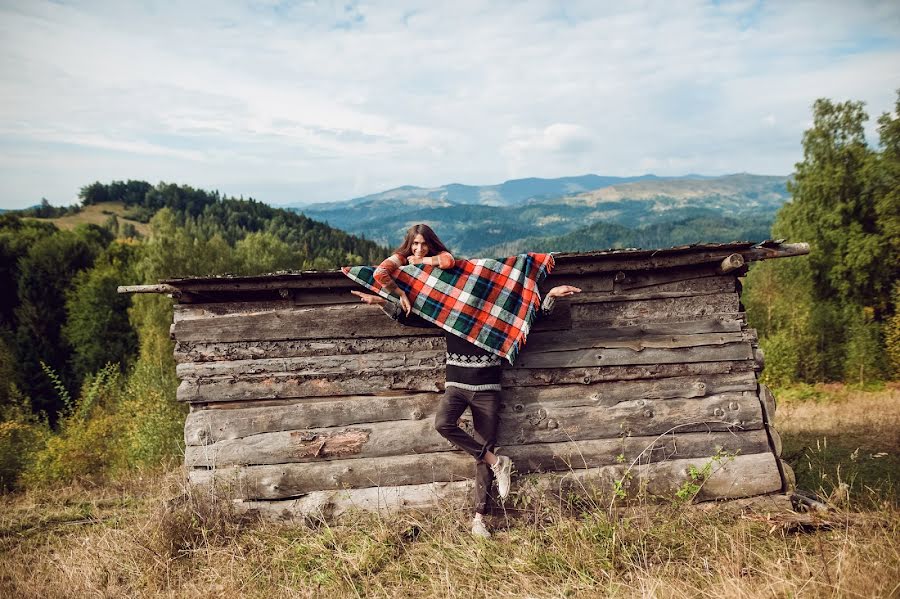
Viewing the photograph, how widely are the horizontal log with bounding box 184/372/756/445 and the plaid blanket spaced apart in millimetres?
944

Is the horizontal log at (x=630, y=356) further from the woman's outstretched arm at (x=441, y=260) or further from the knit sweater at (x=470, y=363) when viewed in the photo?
the woman's outstretched arm at (x=441, y=260)

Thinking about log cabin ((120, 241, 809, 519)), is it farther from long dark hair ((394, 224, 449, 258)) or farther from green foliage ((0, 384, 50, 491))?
green foliage ((0, 384, 50, 491))

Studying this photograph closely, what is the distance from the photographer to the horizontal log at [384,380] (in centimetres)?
527

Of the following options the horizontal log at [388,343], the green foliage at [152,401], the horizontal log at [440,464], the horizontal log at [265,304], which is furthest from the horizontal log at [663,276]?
the green foliage at [152,401]

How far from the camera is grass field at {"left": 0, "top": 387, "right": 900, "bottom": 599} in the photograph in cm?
360

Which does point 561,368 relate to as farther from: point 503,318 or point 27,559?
point 27,559

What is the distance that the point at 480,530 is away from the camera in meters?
4.68

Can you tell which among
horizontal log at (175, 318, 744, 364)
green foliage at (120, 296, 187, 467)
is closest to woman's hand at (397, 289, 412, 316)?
horizontal log at (175, 318, 744, 364)

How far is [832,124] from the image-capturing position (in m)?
27.2

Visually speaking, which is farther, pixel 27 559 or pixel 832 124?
pixel 832 124

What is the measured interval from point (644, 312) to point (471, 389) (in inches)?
78.9

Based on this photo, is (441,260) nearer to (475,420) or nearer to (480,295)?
(480,295)

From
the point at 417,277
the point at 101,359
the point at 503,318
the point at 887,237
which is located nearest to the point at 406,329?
the point at 417,277

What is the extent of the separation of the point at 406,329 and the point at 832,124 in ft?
102
